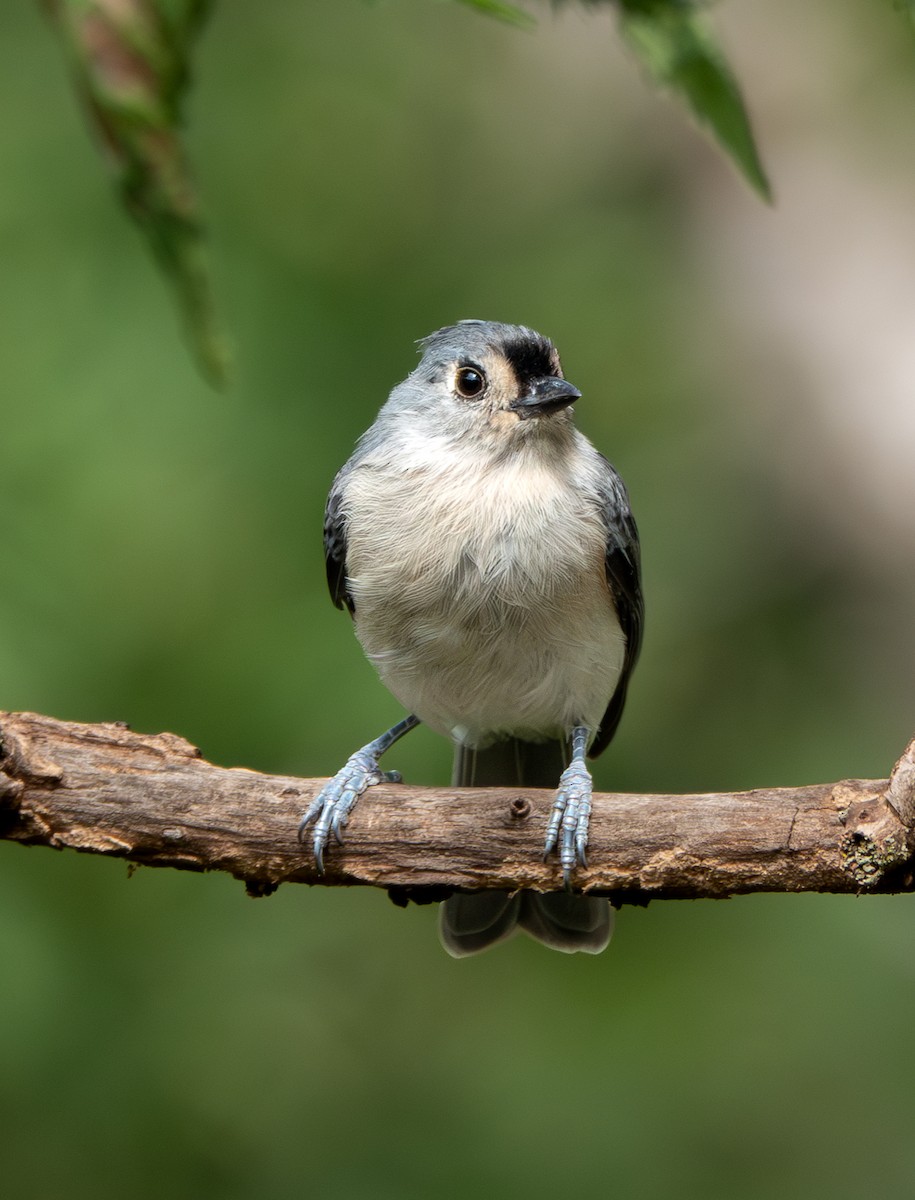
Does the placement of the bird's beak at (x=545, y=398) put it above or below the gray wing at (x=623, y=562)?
above

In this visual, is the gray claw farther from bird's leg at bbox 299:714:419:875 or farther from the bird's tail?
the bird's tail

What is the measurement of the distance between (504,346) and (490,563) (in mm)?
644

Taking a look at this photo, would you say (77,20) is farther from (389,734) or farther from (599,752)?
(599,752)

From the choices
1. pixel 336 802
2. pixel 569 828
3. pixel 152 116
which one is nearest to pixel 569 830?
pixel 569 828

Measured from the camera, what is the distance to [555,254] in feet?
18.7

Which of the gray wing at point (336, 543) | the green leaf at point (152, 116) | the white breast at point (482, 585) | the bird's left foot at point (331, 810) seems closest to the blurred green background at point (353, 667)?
the gray wing at point (336, 543)

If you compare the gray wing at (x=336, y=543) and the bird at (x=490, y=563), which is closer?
the bird at (x=490, y=563)

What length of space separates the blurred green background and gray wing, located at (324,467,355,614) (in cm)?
31

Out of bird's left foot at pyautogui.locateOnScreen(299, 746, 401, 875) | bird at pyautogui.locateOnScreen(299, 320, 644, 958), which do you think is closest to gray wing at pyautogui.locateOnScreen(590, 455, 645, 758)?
bird at pyautogui.locateOnScreen(299, 320, 644, 958)

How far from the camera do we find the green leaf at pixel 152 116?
0.75 m

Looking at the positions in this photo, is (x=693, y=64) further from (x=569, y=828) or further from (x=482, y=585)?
(x=482, y=585)

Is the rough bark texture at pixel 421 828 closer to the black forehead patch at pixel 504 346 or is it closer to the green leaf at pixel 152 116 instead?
the black forehead patch at pixel 504 346

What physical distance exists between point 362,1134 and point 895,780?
263 cm

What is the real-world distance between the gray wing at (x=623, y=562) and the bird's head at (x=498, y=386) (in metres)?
0.30
